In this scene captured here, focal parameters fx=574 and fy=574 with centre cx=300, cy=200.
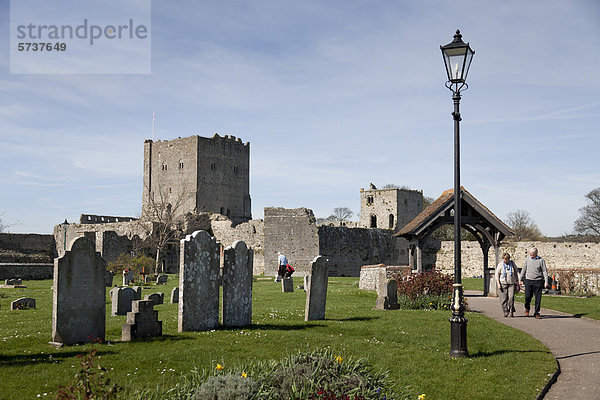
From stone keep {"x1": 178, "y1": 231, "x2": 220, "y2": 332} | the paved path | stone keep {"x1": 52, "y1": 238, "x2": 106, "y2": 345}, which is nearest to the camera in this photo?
the paved path

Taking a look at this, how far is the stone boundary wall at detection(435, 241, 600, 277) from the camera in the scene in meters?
40.2

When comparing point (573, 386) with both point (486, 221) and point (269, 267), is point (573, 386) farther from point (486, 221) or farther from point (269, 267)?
point (269, 267)

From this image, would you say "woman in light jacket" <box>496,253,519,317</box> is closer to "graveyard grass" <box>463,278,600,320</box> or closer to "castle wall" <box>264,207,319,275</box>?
"graveyard grass" <box>463,278,600,320</box>

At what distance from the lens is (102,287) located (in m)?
9.63

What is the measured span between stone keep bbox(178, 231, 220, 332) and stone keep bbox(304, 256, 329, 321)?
237 cm

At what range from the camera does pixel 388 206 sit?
61719 mm

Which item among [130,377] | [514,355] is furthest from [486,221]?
[130,377]

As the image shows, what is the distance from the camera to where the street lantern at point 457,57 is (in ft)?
31.8

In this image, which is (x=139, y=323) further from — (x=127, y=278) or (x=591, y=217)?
(x=591, y=217)

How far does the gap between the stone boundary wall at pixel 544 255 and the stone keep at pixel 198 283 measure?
1245 inches

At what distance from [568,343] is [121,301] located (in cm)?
988

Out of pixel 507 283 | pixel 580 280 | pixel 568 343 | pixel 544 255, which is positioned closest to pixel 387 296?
pixel 507 283

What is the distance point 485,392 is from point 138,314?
5.49 meters

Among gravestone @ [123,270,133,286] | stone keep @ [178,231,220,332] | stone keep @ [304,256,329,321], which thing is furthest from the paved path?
gravestone @ [123,270,133,286]
